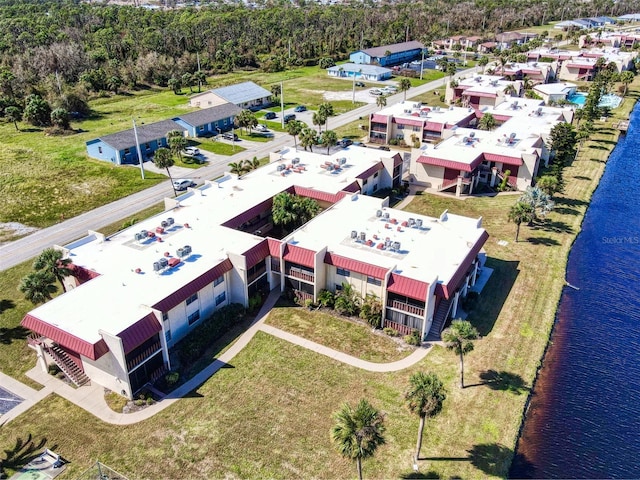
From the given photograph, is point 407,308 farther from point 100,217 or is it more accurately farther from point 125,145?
point 125,145

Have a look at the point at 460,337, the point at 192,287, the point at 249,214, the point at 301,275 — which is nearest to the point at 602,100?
the point at 249,214

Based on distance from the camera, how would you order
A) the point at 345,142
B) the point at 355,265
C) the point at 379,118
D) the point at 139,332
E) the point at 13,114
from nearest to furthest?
1. the point at 139,332
2. the point at 355,265
3. the point at 345,142
4. the point at 379,118
5. the point at 13,114

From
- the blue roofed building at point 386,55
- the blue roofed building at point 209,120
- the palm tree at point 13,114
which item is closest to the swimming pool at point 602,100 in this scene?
the blue roofed building at point 386,55

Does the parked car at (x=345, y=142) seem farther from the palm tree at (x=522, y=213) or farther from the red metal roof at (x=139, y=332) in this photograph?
the red metal roof at (x=139, y=332)

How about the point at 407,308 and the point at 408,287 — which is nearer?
the point at 408,287

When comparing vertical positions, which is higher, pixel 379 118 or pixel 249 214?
pixel 379 118

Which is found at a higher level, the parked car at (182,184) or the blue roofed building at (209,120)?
the blue roofed building at (209,120)
